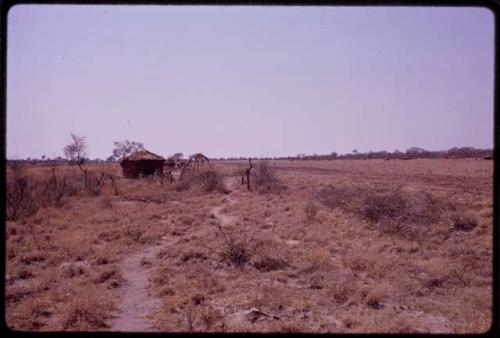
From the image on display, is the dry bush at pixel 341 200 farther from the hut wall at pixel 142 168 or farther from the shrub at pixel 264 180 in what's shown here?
the hut wall at pixel 142 168

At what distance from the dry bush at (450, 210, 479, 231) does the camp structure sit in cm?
2447

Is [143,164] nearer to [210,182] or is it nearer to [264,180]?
[210,182]

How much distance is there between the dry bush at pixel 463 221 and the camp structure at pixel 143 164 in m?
24.5

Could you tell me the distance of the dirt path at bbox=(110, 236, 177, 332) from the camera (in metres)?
5.30

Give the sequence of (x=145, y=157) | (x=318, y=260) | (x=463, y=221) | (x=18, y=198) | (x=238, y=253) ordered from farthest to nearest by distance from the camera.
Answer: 1. (x=145, y=157)
2. (x=18, y=198)
3. (x=463, y=221)
4. (x=238, y=253)
5. (x=318, y=260)

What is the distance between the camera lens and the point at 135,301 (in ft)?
20.4

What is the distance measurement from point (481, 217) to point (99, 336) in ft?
36.6

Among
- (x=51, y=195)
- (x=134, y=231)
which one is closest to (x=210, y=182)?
(x=51, y=195)

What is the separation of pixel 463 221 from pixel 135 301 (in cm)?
871

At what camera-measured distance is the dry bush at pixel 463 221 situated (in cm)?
1070

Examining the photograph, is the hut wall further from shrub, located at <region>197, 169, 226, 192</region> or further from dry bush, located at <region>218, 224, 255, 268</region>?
Answer: dry bush, located at <region>218, 224, 255, 268</region>

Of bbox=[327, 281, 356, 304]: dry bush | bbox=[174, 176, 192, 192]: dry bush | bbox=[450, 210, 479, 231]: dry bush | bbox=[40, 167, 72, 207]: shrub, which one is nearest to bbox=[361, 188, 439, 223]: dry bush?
bbox=[450, 210, 479, 231]: dry bush

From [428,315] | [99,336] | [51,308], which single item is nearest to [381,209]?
[428,315]

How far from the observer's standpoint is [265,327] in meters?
5.10
